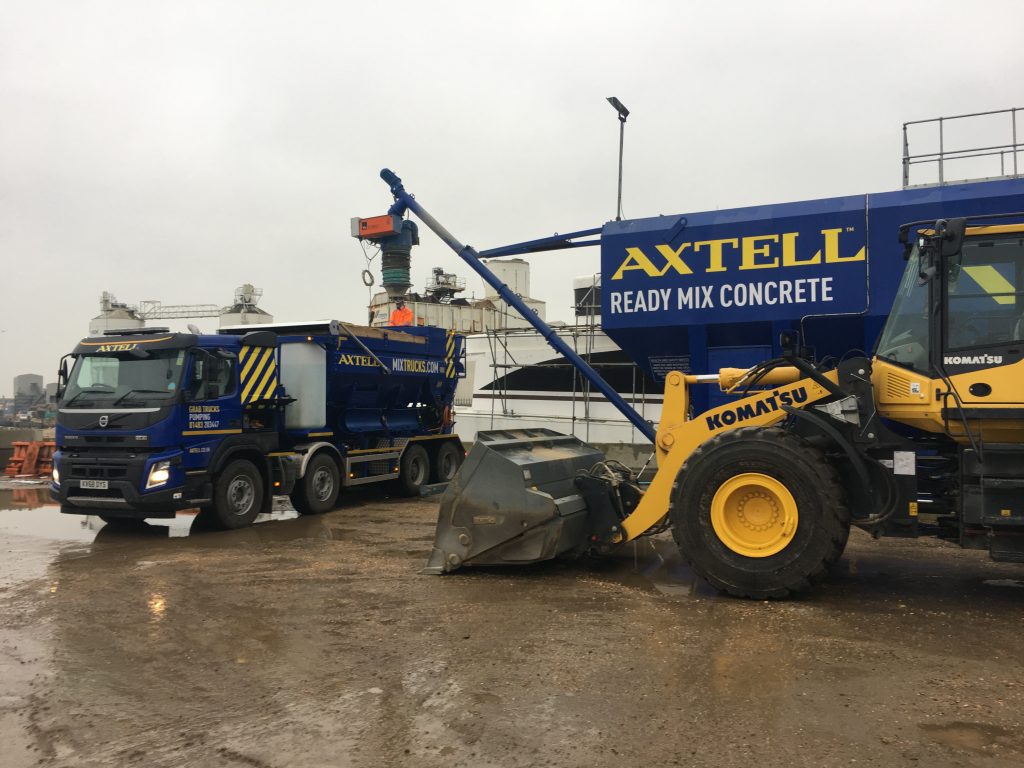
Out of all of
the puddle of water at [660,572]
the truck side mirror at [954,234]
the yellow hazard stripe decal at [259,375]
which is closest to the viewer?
the truck side mirror at [954,234]

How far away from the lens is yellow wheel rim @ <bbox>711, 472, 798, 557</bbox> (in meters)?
5.84

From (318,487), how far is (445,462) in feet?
11.3

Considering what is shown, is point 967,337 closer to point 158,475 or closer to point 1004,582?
point 1004,582

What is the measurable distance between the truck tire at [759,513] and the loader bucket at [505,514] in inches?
42.4

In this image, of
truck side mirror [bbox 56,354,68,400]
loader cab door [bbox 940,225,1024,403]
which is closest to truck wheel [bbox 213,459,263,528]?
truck side mirror [bbox 56,354,68,400]

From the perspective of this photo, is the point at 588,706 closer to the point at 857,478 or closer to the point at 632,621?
the point at 632,621

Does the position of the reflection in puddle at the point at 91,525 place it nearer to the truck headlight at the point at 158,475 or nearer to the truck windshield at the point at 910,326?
the truck headlight at the point at 158,475

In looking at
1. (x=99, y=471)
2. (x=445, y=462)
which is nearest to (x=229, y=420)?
(x=99, y=471)

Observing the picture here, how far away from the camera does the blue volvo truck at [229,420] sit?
9.10 m

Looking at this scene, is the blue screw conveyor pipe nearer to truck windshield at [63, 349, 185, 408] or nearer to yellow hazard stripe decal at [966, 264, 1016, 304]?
truck windshield at [63, 349, 185, 408]

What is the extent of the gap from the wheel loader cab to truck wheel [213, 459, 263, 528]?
7696 millimetres

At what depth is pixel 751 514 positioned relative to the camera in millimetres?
5973

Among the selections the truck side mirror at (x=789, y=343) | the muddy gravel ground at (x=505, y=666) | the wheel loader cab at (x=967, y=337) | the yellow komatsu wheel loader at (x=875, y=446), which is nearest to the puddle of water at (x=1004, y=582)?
the muddy gravel ground at (x=505, y=666)

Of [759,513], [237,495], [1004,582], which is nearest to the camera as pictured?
[759,513]
